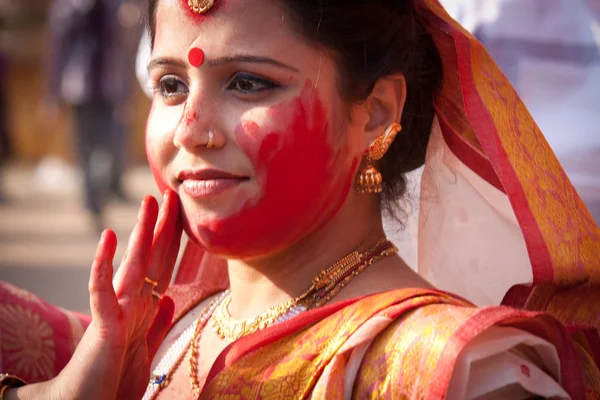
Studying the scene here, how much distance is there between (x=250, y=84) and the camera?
2045mm

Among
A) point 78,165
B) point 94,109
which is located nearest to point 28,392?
point 94,109

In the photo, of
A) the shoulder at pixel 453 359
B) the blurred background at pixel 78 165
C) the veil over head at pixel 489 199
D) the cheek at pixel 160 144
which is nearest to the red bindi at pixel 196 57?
the cheek at pixel 160 144

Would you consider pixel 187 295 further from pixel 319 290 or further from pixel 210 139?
pixel 210 139

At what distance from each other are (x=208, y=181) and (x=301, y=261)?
0.32 meters

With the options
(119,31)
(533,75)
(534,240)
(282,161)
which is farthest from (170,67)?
(119,31)

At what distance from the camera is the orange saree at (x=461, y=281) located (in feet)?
6.04

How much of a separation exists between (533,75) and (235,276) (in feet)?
5.62

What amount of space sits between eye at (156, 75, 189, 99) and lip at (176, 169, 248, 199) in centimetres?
19

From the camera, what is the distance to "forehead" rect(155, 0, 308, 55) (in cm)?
203

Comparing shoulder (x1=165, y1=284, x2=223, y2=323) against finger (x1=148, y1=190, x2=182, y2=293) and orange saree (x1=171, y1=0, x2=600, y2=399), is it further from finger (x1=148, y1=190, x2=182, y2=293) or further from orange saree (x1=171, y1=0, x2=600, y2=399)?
finger (x1=148, y1=190, x2=182, y2=293)

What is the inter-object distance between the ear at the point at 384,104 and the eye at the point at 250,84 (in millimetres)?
266

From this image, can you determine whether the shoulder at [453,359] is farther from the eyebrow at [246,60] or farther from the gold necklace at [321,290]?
Answer: the eyebrow at [246,60]

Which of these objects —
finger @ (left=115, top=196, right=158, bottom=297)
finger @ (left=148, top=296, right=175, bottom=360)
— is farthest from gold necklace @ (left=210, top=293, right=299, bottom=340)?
finger @ (left=115, top=196, right=158, bottom=297)

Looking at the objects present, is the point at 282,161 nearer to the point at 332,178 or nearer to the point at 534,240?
the point at 332,178
